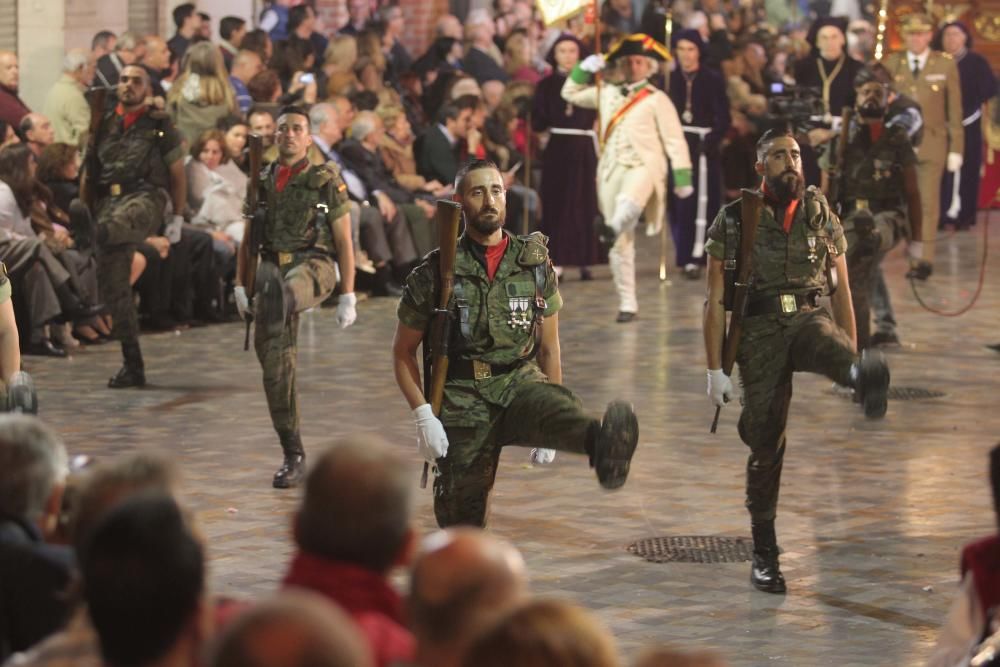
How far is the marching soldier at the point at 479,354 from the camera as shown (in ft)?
26.5

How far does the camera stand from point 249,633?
11.7 ft

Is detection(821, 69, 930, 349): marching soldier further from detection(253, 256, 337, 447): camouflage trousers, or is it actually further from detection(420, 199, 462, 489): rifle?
detection(420, 199, 462, 489): rifle

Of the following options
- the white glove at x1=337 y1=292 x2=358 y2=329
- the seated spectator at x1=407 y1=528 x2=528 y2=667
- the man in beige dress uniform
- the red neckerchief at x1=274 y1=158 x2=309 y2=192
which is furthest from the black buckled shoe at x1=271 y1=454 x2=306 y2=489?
the man in beige dress uniform

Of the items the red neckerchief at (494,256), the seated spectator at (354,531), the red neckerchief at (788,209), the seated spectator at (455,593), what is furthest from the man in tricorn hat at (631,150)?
→ the seated spectator at (455,593)

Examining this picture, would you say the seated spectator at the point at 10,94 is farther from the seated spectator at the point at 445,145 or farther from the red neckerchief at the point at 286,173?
the red neckerchief at the point at 286,173

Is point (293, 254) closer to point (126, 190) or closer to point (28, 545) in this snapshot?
point (126, 190)

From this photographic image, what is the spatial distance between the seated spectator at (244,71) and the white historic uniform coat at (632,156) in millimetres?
3359

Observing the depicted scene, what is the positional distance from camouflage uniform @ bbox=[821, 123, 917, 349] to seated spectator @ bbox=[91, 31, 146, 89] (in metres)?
7.19

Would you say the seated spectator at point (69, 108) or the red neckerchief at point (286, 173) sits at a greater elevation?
the seated spectator at point (69, 108)

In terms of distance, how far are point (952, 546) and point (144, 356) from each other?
7553mm

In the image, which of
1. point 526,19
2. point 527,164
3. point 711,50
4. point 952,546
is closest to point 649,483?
point 952,546

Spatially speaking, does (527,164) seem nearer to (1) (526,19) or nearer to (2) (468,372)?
(1) (526,19)

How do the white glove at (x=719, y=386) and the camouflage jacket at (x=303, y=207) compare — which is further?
the camouflage jacket at (x=303, y=207)

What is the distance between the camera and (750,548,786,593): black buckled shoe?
28.8 ft
